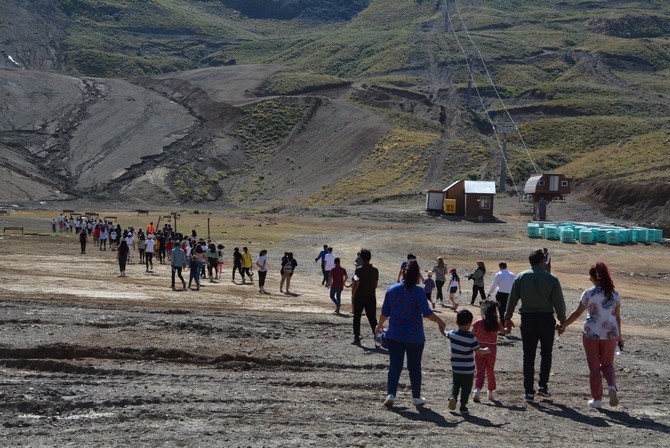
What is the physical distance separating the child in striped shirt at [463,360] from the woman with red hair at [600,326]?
1.17 metres

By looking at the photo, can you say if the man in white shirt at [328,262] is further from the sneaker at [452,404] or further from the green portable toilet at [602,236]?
the green portable toilet at [602,236]

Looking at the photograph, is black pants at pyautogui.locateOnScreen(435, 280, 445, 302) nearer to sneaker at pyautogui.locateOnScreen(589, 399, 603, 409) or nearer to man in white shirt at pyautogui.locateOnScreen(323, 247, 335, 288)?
man in white shirt at pyautogui.locateOnScreen(323, 247, 335, 288)

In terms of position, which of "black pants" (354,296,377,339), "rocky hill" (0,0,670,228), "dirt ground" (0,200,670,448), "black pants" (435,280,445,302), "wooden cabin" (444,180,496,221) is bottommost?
"dirt ground" (0,200,670,448)

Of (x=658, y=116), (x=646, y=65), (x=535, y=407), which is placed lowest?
(x=535, y=407)

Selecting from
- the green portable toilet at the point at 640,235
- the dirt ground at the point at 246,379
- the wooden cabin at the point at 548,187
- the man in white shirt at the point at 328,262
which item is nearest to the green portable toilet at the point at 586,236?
the green portable toilet at the point at 640,235

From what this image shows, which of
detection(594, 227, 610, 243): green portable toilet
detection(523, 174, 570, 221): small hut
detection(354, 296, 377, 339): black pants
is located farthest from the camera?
detection(523, 174, 570, 221): small hut

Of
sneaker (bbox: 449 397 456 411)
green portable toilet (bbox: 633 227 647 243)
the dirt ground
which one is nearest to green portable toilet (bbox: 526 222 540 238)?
Result: green portable toilet (bbox: 633 227 647 243)

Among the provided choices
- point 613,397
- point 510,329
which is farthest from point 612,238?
point 613,397

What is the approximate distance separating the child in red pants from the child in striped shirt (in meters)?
0.61

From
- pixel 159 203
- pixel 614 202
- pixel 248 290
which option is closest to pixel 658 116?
pixel 614 202

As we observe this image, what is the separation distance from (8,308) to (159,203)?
72.3 meters

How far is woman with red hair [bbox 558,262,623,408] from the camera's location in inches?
448

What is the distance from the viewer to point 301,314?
21.2 metres

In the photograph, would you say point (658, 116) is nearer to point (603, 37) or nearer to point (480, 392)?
point (603, 37)
